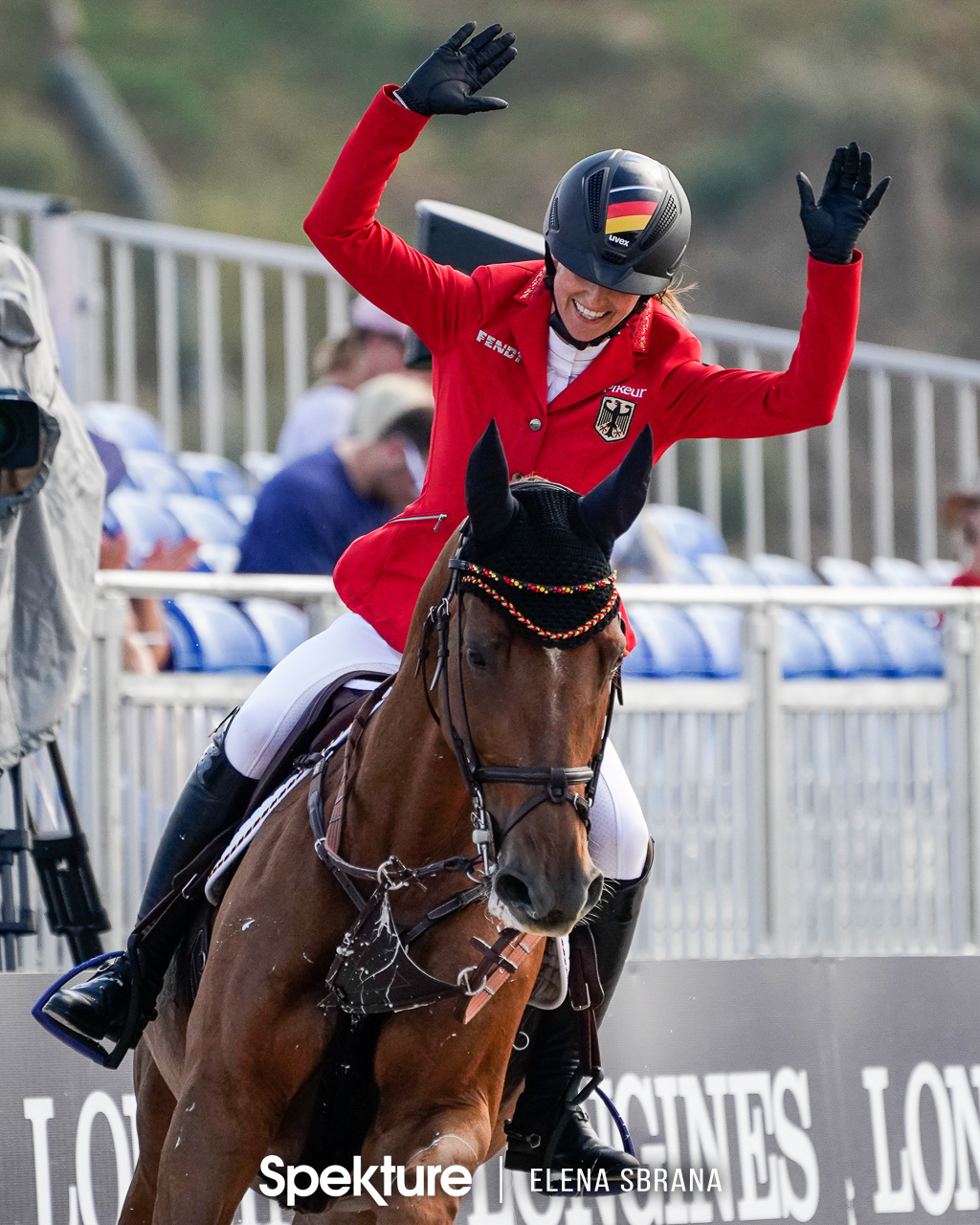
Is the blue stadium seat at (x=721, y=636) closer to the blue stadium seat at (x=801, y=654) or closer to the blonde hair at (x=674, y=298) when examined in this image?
the blue stadium seat at (x=801, y=654)

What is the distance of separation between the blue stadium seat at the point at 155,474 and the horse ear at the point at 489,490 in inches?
261

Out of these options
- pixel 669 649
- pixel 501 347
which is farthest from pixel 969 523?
pixel 501 347

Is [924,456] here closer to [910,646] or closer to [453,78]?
→ [910,646]

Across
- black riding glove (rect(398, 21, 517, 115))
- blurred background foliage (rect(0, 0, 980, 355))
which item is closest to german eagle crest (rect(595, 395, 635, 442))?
black riding glove (rect(398, 21, 517, 115))

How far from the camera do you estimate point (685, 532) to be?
11.8 m

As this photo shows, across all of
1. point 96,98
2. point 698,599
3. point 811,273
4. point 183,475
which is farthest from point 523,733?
point 96,98

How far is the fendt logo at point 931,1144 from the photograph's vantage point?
6.21m

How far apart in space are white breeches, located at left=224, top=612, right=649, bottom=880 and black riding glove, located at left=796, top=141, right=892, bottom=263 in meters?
1.26

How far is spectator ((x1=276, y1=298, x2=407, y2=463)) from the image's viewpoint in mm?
9445

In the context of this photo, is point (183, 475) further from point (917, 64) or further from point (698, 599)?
point (917, 64)

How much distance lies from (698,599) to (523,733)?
4024 millimetres

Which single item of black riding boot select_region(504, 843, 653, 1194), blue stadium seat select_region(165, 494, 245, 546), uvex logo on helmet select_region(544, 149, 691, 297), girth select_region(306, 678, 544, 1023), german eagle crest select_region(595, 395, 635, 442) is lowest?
black riding boot select_region(504, 843, 653, 1194)

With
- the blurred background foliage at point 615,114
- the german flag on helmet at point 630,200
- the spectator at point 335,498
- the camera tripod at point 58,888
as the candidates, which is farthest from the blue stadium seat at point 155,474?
the blurred background foliage at point 615,114

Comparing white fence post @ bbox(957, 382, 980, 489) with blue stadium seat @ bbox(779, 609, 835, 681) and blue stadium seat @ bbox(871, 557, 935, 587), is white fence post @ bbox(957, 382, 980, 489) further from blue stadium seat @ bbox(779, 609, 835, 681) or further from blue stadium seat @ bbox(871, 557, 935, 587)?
blue stadium seat @ bbox(779, 609, 835, 681)
